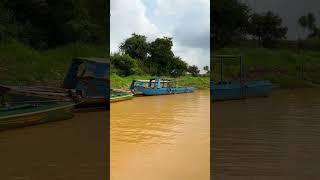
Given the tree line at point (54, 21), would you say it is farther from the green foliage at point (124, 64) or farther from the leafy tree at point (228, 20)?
the leafy tree at point (228, 20)

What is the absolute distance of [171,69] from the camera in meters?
21.8

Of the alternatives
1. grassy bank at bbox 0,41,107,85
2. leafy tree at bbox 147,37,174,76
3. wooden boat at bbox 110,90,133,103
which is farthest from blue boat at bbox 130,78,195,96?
leafy tree at bbox 147,37,174,76

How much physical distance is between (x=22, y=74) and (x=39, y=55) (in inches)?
49.9

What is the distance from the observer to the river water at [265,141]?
4441 mm

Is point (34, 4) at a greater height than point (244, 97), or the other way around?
point (34, 4)

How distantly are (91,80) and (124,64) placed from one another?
8.44 meters

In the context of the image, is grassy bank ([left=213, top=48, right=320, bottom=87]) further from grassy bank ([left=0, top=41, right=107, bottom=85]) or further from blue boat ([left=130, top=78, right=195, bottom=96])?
grassy bank ([left=0, top=41, right=107, bottom=85])

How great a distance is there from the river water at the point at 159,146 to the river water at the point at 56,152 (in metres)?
0.22

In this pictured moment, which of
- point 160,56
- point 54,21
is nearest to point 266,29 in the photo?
point 160,56

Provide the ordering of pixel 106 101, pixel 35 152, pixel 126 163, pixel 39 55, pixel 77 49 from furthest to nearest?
pixel 77 49 < pixel 39 55 < pixel 106 101 < pixel 35 152 < pixel 126 163

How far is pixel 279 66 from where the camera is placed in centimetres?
1758

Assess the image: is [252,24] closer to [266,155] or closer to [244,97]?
[244,97]

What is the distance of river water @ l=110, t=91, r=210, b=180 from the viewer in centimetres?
448

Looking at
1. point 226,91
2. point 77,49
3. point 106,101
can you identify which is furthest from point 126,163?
point 77,49
